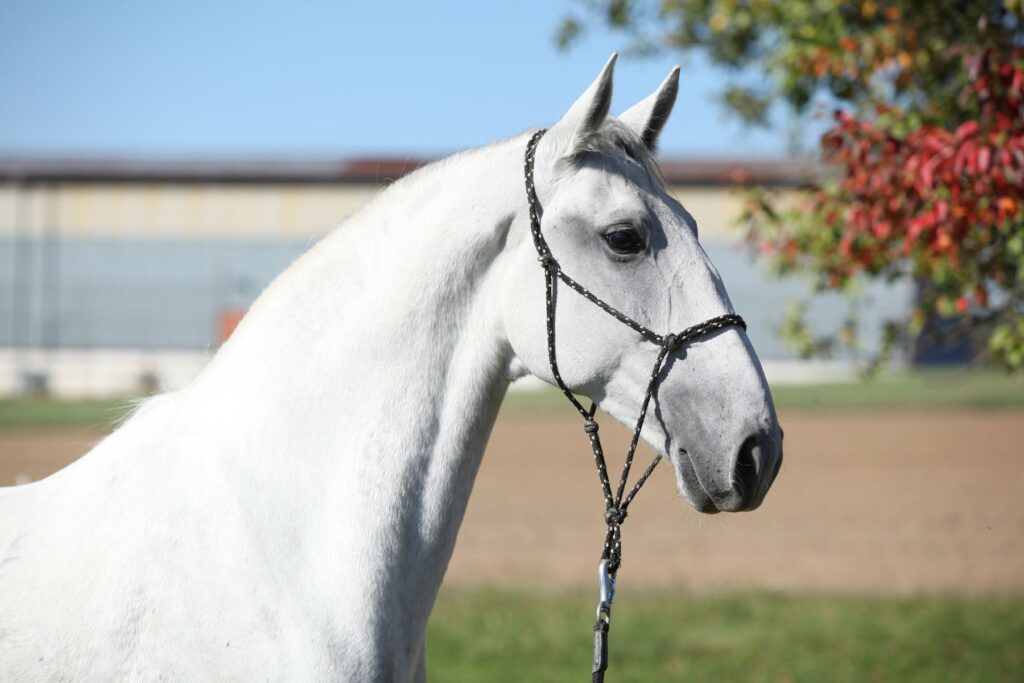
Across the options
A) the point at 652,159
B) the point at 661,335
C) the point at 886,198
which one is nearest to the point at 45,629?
the point at 661,335

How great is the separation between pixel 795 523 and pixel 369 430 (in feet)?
35.2

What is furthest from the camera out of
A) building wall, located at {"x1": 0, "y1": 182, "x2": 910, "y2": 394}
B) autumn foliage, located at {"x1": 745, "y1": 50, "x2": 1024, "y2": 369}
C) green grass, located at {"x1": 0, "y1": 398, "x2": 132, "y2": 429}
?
building wall, located at {"x1": 0, "y1": 182, "x2": 910, "y2": 394}

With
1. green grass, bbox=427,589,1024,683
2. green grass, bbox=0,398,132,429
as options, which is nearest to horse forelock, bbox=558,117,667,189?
green grass, bbox=427,589,1024,683

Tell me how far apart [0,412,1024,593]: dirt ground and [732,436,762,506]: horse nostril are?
14.7ft

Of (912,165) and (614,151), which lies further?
(912,165)

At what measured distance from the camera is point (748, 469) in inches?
96.5

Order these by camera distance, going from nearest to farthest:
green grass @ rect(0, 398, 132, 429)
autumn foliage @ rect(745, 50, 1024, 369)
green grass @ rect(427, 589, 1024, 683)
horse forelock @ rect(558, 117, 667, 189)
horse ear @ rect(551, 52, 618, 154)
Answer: horse ear @ rect(551, 52, 618, 154) < horse forelock @ rect(558, 117, 667, 189) < autumn foliage @ rect(745, 50, 1024, 369) < green grass @ rect(427, 589, 1024, 683) < green grass @ rect(0, 398, 132, 429)

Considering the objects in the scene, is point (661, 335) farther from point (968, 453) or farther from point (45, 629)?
point (968, 453)

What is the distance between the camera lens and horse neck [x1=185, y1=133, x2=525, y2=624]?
2551 millimetres

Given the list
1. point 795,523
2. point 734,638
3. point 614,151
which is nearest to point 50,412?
point 795,523

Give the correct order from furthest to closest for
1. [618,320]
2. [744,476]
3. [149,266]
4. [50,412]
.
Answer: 1. [149,266]
2. [50,412]
3. [618,320]
4. [744,476]

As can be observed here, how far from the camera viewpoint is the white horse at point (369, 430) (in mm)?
2434

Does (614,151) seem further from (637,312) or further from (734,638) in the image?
(734,638)

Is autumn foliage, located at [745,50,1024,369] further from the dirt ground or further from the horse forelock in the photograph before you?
the dirt ground
